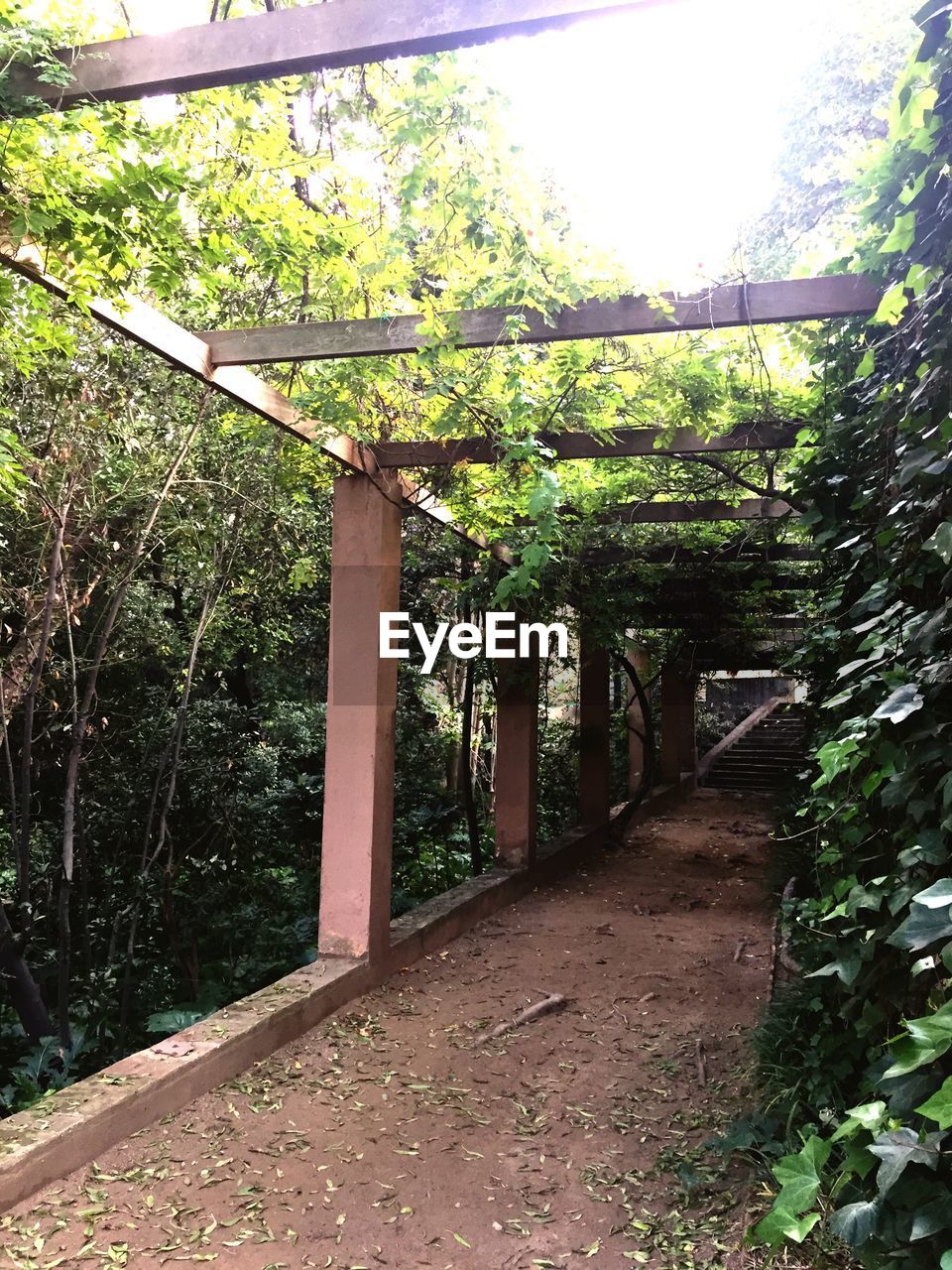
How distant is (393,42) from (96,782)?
16.9 ft

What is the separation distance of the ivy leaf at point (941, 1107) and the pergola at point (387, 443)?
2.08 metres

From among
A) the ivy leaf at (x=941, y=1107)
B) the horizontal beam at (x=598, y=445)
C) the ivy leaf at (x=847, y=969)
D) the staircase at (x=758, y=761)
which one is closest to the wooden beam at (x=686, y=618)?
the staircase at (x=758, y=761)

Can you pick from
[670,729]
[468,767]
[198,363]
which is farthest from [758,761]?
[198,363]

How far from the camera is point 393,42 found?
1996 millimetres

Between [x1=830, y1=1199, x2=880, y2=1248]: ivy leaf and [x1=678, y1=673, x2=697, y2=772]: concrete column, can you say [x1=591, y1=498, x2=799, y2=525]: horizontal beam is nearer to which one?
[x1=830, y1=1199, x2=880, y2=1248]: ivy leaf

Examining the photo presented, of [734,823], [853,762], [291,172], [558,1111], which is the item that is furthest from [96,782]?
[734,823]

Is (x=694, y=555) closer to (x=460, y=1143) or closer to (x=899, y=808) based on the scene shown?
(x=460, y=1143)

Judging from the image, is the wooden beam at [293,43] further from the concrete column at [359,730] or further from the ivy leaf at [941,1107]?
the concrete column at [359,730]

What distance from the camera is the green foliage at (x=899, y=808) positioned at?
139 cm

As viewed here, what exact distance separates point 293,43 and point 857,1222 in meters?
2.70

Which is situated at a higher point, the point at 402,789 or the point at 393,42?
the point at 393,42

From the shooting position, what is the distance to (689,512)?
21.6 feet

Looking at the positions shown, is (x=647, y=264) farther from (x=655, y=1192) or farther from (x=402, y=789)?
(x=402, y=789)

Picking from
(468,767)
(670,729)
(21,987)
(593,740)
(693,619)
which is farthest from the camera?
(670,729)
